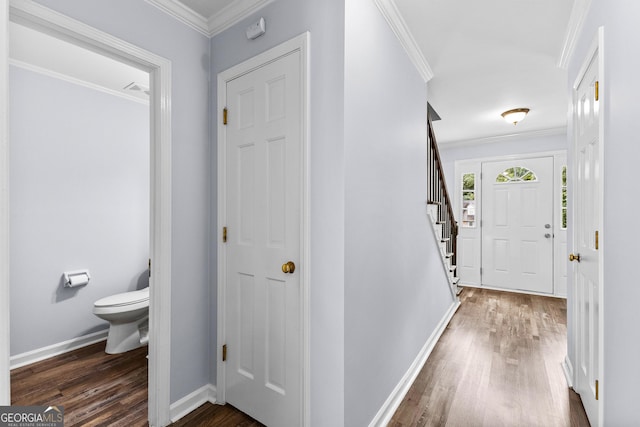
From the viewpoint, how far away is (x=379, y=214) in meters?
1.76

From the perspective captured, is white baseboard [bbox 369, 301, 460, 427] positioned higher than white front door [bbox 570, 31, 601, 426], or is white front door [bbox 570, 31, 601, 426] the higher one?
white front door [bbox 570, 31, 601, 426]

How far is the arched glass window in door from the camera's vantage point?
Answer: 466 cm

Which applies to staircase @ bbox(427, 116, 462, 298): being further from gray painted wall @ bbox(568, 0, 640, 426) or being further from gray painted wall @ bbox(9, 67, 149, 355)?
gray painted wall @ bbox(9, 67, 149, 355)

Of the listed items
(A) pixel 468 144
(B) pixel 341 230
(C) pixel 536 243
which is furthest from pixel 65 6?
(C) pixel 536 243

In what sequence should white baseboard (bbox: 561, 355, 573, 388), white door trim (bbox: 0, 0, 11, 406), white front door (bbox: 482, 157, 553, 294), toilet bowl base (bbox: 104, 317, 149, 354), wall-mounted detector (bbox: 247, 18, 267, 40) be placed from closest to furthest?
1. white door trim (bbox: 0, 0, 11, 406)
2. wall-mounted detector (bbox: 247, 18, 267, 40)
3. white baseboard (bbox: 561, 355, 573, 388)
4. toilet bowl base (bbox: 104, 317, 149, 354)
5. white front door (bbox: 482, 157, 553, 294)

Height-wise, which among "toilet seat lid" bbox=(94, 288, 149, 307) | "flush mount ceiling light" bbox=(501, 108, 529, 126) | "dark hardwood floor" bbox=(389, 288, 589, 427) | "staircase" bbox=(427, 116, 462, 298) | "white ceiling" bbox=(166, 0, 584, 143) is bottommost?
"dark hardwood floor" bbox=(389, 288, 589, 427)

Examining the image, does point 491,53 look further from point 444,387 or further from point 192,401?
point 192,401

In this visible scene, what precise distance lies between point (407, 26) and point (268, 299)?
199 cm

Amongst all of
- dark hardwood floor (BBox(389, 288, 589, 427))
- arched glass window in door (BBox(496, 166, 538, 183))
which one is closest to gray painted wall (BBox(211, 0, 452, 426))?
dark hardwood floor (BBox(389, 288, 589, 427))

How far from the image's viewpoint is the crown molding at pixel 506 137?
4438 mm

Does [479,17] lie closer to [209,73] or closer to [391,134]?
[391,134]

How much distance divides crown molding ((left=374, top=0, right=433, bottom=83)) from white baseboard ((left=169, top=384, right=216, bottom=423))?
2.58 m

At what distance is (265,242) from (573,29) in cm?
242

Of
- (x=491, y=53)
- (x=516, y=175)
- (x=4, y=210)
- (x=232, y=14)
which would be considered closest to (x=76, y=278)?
(x=4, y=210)
